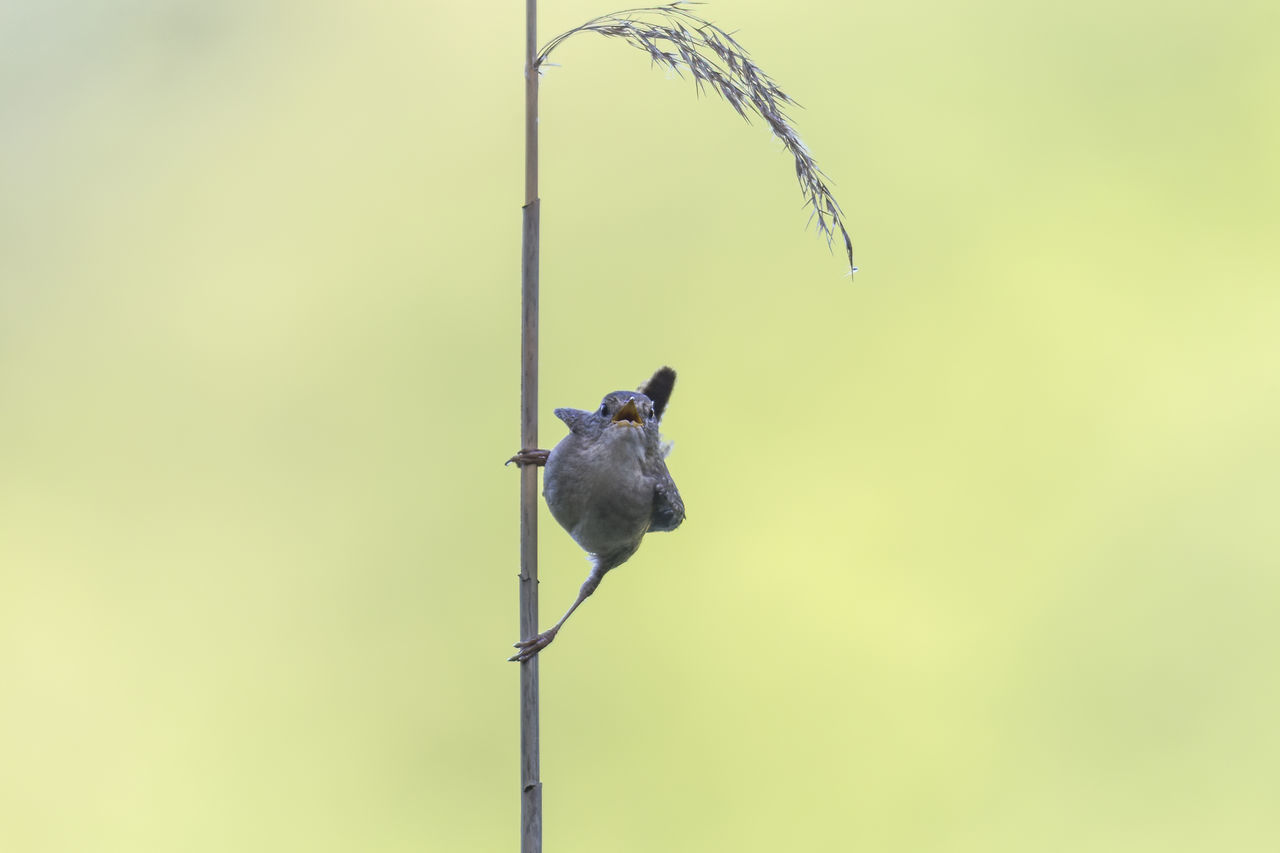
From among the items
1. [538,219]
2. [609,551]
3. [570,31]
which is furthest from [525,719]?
[570,31]

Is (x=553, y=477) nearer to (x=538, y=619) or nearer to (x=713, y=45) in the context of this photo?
(x=538, y=619)

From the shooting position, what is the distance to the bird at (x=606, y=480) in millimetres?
1943

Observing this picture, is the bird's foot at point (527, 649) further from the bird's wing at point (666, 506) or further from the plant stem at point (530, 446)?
the bird's wing at point (666, 506)

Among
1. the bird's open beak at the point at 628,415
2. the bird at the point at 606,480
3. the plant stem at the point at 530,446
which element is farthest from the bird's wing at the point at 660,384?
the plant stem at the point at 530,446

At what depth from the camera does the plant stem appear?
1584mm

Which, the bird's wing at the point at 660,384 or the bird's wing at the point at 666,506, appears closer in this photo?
the bird's wing at the point at 666,506

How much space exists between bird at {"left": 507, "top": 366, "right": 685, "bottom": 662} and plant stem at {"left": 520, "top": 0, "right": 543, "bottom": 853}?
209 millimetres

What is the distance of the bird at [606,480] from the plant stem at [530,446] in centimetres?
21

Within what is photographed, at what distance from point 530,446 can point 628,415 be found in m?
0.29

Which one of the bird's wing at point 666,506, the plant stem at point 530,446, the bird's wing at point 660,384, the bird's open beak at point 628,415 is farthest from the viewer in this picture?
the bird's wing at point 660,384

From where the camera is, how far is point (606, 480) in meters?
1.94

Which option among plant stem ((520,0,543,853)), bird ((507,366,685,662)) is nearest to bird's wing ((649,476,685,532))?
bird ((507,366,685,662))

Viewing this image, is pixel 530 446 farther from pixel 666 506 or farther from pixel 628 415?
pixel 666 506

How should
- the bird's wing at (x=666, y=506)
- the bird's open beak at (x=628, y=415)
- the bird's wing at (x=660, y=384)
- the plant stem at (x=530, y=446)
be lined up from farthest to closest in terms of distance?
the bird's wing at (x=660, y=384) < the bird's wing at (x=666, y=506) < the bird's open beak at (x=628, y=415) < the plant stem at (x=530, y=446)
